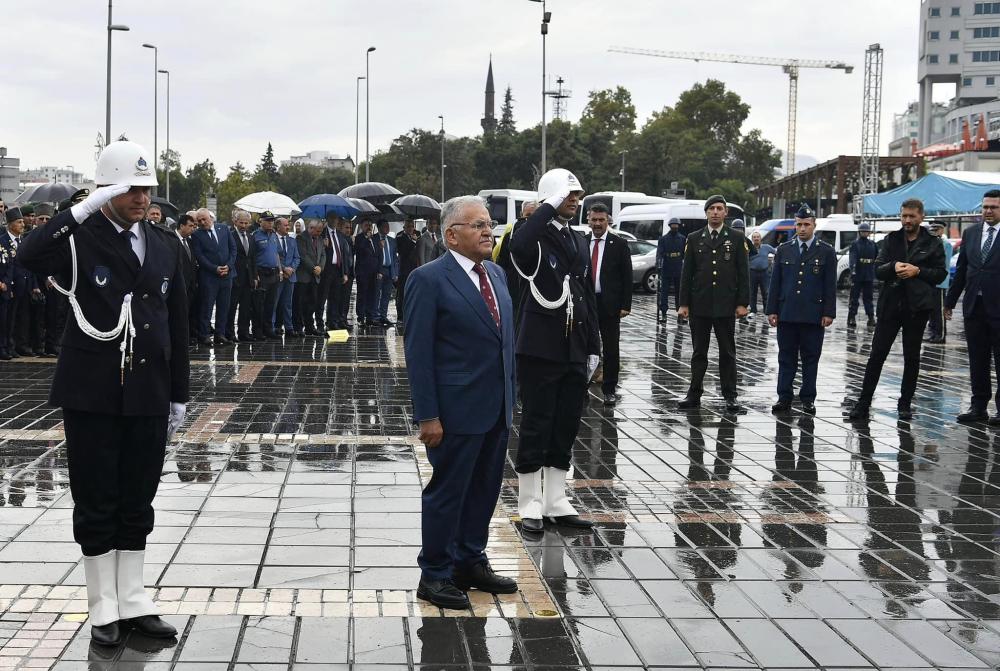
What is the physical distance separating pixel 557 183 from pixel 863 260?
656 inches

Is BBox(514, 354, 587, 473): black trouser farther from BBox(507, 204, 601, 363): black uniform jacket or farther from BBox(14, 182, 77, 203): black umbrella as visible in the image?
BBox(14, 182, 77, 203): black umbrella

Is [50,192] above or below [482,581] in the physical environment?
above

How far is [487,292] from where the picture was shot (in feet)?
17.7

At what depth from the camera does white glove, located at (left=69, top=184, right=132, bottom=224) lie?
464cm

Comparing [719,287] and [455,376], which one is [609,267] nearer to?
[719,287]

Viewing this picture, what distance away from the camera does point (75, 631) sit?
481cm

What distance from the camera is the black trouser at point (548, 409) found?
664 centimetres

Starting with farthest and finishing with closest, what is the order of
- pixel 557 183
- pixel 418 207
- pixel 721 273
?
pixel 418 207
pixel 721 273
pixel 557 183

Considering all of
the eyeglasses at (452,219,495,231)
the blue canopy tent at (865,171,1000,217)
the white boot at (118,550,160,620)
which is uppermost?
the blue canopy tent at (865,171,1000,217)

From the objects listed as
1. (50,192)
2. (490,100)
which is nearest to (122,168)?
(50,192)

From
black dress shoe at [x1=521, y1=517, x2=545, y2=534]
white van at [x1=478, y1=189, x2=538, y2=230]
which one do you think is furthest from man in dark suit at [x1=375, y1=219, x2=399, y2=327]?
white van at [x1=478, y1=189, x2=538, y2=230]

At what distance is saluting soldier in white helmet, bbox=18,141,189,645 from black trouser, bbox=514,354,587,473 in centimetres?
233

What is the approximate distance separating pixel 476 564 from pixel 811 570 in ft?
5.61

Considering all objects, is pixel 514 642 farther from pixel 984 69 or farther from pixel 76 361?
pixel 984 69
